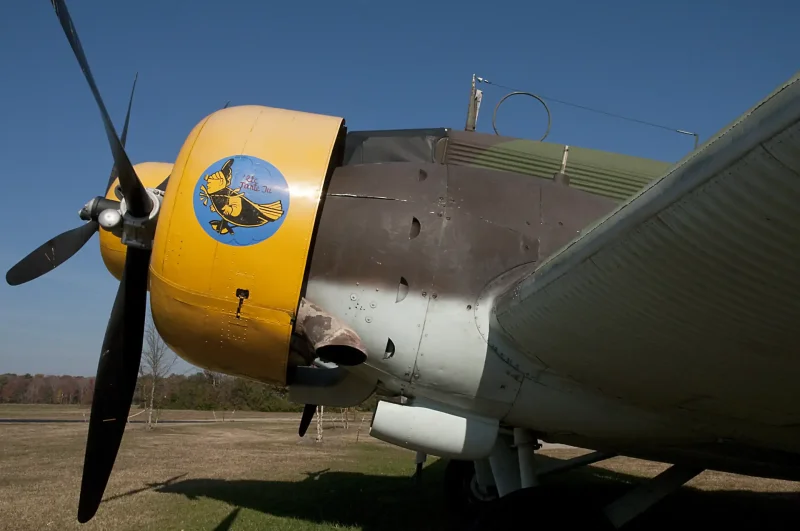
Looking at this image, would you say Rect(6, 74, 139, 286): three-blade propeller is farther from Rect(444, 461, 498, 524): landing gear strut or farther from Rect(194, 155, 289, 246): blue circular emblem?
Rect(444, 461, 498, 524): landing gear strut

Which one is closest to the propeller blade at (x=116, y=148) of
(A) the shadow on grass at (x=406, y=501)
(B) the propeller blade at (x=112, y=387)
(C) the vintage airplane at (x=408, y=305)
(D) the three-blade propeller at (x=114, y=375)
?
(C) the vintage airplane at (x=408, y=305)

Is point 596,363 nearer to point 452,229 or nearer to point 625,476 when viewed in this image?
point 452,229

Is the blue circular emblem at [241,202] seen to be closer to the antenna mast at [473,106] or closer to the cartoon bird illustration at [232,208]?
the cartoon bird illustration at [232,208]

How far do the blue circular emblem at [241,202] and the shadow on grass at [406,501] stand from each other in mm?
4049

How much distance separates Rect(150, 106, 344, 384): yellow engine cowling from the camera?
356 centimetres

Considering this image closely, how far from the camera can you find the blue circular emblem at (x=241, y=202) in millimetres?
3561

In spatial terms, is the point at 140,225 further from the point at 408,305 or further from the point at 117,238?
the point at 408,305

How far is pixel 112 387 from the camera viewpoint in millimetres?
4488

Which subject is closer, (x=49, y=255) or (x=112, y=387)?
(x=112, y=387)

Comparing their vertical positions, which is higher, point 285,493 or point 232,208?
point 232,208

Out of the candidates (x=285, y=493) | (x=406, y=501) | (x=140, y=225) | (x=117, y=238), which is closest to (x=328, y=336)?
(x=140, y=225)

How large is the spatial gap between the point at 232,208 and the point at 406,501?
19.7ft

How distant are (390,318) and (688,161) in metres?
2.26

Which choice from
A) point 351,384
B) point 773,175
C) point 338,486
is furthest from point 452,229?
point 338,486
